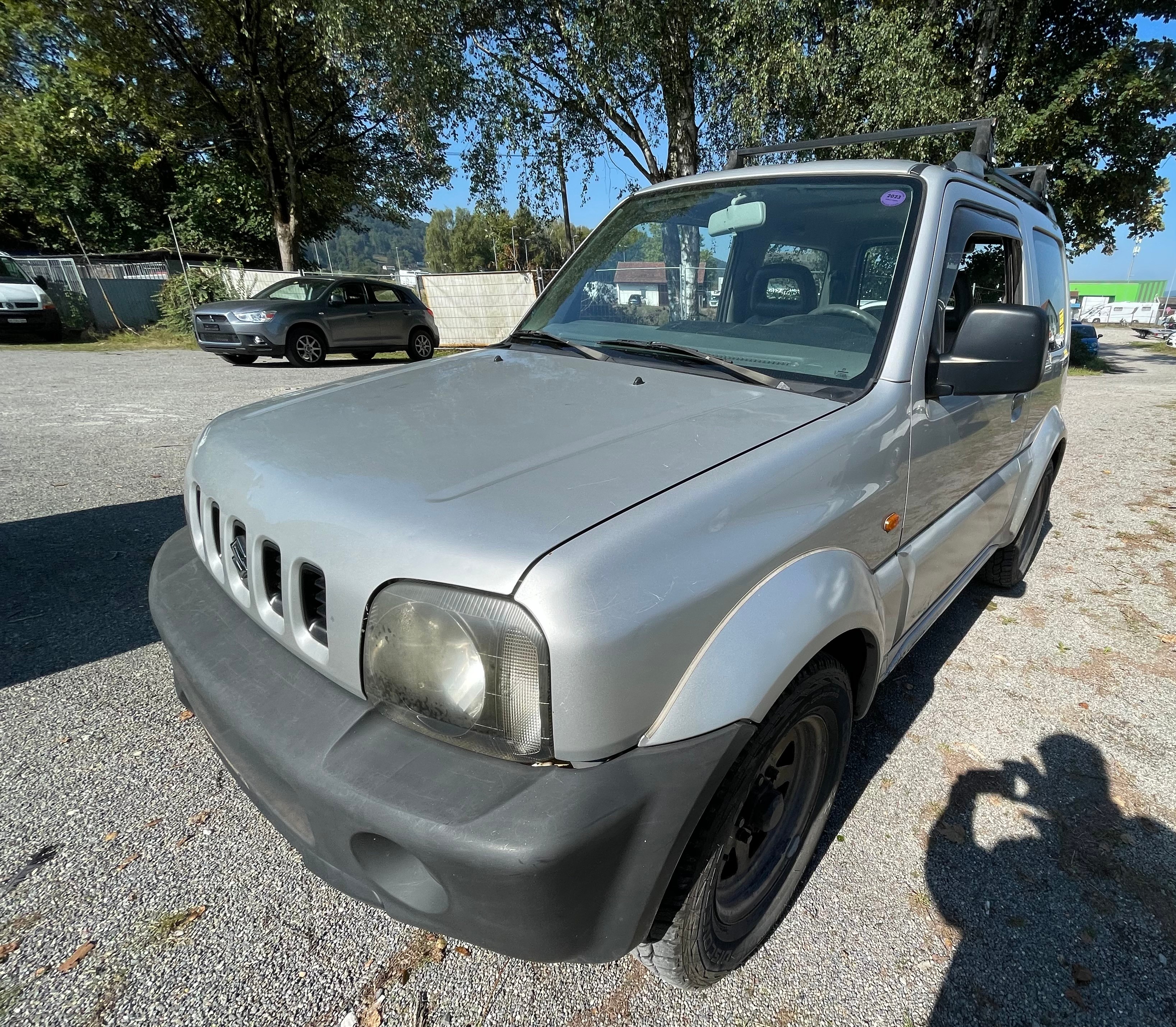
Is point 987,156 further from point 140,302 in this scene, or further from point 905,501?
point 140,302

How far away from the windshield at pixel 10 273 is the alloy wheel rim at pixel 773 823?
1936cm

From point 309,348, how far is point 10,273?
9.10 meters

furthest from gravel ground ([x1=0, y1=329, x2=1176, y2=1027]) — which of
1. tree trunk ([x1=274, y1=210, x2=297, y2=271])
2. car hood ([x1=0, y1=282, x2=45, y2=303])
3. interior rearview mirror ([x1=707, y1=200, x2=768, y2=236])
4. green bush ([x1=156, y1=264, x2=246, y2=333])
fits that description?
tree trunk ([x1=274, y1=210, x2=297, y2=271])

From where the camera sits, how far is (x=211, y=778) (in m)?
2.19

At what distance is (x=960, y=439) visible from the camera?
2.27 metres

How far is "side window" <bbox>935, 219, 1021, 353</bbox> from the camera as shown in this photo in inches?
85.7

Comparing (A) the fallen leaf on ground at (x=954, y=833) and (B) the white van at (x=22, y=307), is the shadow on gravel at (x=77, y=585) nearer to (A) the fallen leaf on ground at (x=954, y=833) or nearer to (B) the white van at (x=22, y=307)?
(A) the fallen leaf on ground at (x=954, y=833)

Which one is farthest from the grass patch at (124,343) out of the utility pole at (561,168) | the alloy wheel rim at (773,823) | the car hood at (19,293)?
the alloy wheel rim at (773,823)

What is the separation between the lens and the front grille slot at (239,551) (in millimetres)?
1603

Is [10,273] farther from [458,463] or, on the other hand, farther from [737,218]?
[458,463]

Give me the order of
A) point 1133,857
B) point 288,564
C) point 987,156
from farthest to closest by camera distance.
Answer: point 987,156, point 1133,857, point 288,564

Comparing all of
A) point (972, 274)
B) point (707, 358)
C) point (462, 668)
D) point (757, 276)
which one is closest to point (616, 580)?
point (462, 668)

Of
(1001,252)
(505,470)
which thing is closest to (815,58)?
(1001,252)

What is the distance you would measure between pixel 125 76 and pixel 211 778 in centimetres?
2395
